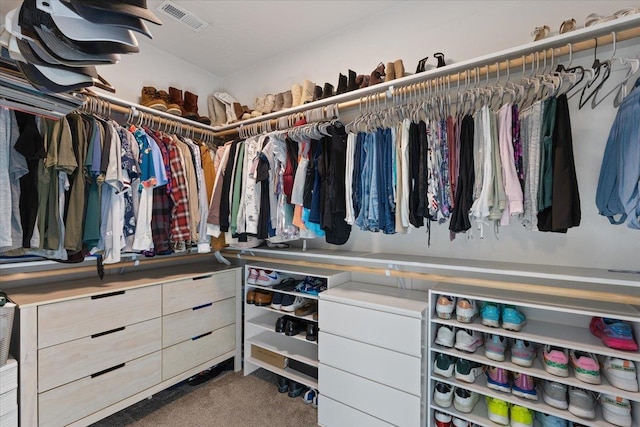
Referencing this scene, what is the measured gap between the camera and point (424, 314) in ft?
5.00

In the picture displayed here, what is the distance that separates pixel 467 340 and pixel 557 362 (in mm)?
351

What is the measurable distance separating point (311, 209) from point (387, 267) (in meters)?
0.62

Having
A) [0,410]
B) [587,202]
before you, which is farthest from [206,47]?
[587,202]

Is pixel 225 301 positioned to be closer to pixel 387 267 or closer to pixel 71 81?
pixel 387 267

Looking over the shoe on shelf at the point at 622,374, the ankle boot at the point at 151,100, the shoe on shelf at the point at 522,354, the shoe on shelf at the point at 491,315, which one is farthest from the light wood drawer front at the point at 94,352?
the shoe on shelf at the point at 622,374

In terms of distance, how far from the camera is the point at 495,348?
1394 mm

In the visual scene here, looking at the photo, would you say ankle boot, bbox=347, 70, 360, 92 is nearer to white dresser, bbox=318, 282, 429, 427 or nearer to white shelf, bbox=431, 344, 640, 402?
white dresser, bbox=318, 282, 429, 427

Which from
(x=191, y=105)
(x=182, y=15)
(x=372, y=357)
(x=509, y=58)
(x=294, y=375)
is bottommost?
(x=294, y=375)

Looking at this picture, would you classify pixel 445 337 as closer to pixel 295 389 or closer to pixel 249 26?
pixel 295 389

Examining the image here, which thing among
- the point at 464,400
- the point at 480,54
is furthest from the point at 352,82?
the point at 464,400

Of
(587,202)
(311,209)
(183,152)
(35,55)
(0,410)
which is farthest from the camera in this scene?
(183,152)

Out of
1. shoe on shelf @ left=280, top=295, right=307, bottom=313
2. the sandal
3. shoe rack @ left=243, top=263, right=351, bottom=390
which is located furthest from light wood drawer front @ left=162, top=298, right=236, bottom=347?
the sandal

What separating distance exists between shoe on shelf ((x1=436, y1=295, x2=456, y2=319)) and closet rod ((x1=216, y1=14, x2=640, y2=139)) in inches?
45.4

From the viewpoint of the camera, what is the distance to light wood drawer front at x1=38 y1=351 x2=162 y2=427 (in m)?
1.45
